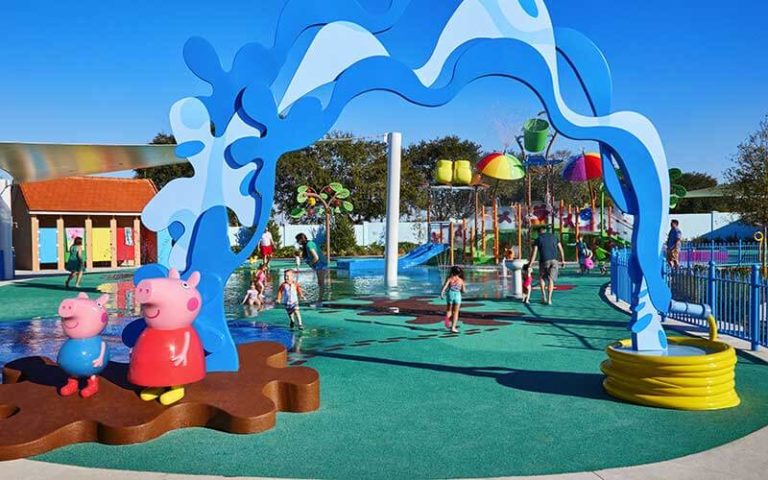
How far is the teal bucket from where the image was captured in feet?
82.9

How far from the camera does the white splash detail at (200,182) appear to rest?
23.3 feet

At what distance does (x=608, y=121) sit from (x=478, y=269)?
20377mm

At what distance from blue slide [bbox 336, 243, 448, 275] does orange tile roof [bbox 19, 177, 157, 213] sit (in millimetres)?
10311

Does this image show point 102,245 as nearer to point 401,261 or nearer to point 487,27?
point 401,261

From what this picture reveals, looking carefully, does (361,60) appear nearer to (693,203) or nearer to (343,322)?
(343,322)

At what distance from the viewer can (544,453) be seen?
513 cm

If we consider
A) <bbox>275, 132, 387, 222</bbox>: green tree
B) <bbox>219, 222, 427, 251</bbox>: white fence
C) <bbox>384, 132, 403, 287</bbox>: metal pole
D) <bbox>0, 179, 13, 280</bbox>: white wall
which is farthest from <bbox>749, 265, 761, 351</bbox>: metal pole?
<bbox>275, 132, 387, 222</bbox>: green tree

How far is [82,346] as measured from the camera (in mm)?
6102

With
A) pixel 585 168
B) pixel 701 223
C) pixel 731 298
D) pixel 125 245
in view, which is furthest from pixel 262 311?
pixel 701 223

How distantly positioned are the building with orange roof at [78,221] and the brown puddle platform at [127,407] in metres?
24.6

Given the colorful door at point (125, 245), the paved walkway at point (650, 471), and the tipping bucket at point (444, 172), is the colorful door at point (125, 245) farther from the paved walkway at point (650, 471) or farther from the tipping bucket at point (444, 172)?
the paved walkway at point (650, 471)

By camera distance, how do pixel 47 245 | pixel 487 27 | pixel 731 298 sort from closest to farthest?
pixel 487 27
pixel 731 298
pixel 47 245

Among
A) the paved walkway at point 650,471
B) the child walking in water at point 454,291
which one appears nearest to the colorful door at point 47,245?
the child walking in water at point 454,291

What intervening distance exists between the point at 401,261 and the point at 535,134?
7.97m
